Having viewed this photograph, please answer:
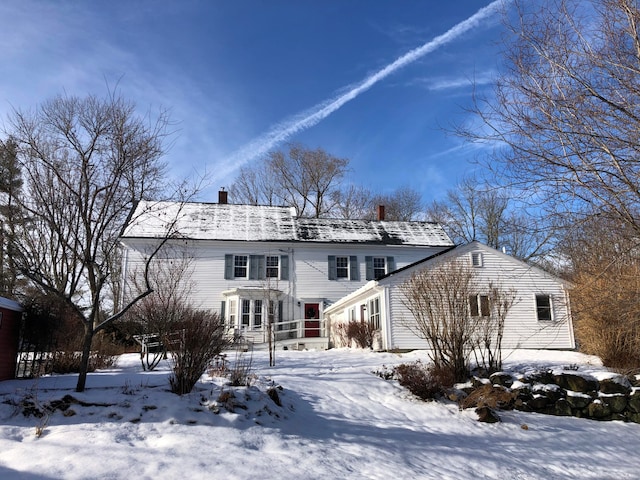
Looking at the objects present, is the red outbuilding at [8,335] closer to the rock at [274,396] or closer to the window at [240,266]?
the rock at [274,396]

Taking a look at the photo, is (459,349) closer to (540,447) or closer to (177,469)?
(540,447)

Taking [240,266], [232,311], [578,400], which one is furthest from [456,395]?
[240,266]

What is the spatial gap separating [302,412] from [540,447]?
411 cm

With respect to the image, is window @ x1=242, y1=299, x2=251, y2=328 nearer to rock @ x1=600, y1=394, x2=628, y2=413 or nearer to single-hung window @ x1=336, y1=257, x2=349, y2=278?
single-hung window @ x1=336, y1=257, x2=349, y2=278

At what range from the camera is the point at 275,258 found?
80.5 feet

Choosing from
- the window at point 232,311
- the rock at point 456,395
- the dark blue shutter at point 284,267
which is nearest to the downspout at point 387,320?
the rock at point 456,395

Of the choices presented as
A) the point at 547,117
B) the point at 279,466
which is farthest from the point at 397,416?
the point at 547,117

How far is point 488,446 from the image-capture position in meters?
7.65

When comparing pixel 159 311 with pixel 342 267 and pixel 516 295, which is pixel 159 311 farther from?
pixel 516 295

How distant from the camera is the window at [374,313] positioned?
1800 cm

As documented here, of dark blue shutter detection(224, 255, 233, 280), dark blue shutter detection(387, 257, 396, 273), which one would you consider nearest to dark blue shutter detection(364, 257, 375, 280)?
dark blue shutter detection(387, 257, 396, 273)

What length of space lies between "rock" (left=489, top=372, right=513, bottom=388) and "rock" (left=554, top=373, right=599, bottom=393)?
43.3 inches

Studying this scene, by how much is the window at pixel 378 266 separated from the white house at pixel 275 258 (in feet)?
0.18

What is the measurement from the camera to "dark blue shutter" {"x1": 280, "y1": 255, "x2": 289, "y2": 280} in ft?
79.4
